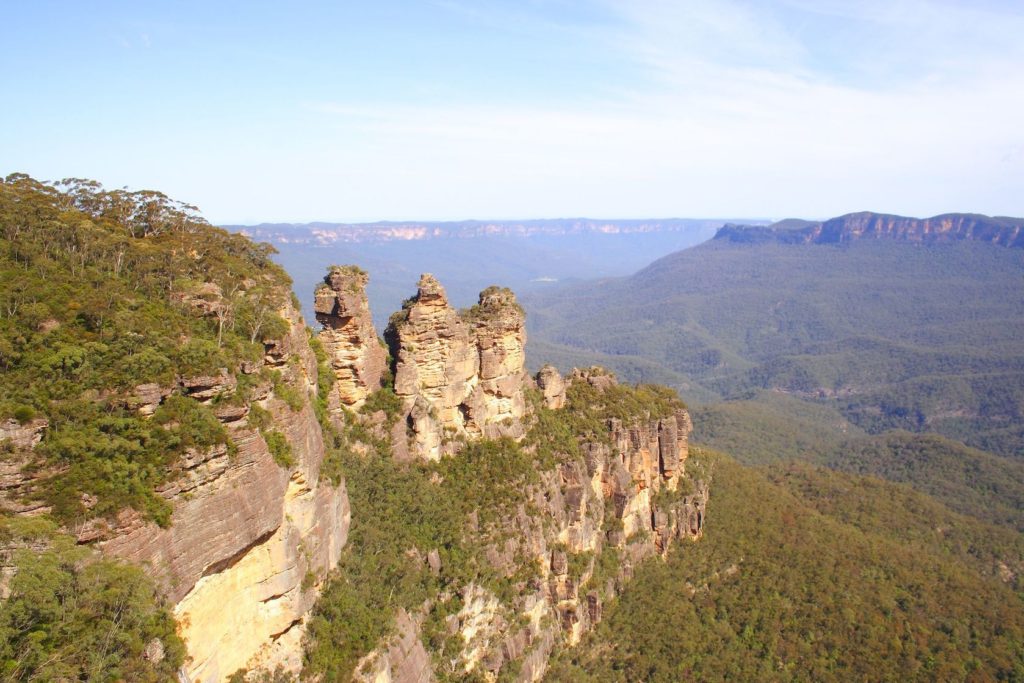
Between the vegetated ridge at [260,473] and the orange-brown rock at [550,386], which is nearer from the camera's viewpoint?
the vegetated ridge at [260,473]

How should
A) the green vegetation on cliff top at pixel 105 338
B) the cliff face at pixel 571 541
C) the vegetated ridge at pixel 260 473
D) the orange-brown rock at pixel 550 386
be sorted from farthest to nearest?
1. the orange-brown rock at pixel 550 386
2. the cliff face at pixel 571 541
3. the green vegetation on cliff top at pixel 105 338
4. the vegetated ridge at pixel 260 473

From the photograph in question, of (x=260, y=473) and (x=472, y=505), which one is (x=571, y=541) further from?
(x=260, y=473)

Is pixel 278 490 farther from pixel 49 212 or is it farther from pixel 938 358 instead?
pixel 938 358

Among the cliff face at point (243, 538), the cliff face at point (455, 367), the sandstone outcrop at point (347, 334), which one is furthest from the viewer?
the cliff face at point (455, 367)

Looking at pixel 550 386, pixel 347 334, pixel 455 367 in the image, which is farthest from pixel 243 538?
pixel 550 386

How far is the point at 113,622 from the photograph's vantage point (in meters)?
14.8

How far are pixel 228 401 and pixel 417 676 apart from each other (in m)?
15.2

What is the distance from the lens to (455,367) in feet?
120

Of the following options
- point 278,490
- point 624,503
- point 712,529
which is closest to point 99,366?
point 278,490

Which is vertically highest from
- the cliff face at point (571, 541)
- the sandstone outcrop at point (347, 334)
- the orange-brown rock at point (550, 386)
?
the sandstone outcrop at point (347, 334)

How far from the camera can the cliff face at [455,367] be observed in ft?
114

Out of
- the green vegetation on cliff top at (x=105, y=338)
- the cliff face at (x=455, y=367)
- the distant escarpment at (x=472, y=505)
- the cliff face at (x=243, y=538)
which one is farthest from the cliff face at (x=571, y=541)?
the green vegetation on cliff top at (x=105, y=338)

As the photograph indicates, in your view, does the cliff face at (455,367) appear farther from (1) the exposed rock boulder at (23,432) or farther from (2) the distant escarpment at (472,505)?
(1) the exposed rock boulder at (23,432)

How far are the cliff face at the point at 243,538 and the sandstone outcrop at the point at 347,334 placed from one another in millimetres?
6663
